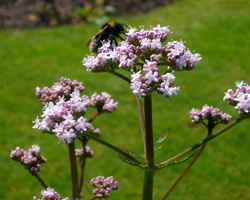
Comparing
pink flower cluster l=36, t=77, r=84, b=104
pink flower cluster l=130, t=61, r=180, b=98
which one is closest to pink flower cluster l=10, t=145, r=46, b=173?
pink flower cluster l=36, t=77, r=84, b=104

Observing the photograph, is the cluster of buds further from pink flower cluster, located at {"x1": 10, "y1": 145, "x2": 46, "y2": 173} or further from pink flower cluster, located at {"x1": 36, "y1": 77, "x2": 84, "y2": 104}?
pink flower cluster, located at {"x1": 10, "y1": 145, "x2": 46, "y2": 173}

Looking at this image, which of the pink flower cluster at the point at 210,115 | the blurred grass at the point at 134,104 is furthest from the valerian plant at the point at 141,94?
the blurred grass at the point at 134,104

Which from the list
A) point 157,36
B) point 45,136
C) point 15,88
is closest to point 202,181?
point 45,136

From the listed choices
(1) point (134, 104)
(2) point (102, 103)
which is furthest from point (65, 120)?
(1) point (134, 104)

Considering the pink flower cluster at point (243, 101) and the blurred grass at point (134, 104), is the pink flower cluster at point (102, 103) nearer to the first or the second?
the pink flower cluster at point (243, 101)

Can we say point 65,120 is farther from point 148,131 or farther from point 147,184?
point 147,184

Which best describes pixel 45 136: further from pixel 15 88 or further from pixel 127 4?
pixel 127 4
